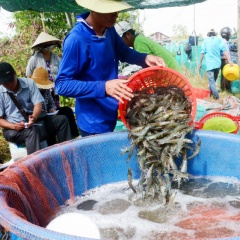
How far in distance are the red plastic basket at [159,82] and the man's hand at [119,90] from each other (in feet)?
1.14

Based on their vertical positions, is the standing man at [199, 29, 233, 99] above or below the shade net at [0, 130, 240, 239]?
above

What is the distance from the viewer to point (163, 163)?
117 inches

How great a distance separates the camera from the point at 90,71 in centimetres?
301

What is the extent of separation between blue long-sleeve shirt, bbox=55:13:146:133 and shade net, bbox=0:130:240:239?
0.70 ft

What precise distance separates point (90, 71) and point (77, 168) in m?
0.93

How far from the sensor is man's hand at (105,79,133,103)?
2.64 meters

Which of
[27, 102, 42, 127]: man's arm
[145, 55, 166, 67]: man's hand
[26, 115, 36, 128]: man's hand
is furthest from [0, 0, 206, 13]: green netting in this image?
[145, 55, 166, 67]: man's hand

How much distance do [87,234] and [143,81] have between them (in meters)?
1.49

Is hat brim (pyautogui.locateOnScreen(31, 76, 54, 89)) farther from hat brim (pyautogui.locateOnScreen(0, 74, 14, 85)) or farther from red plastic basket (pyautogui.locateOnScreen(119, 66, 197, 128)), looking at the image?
red plastic basket (pyautogui.locateOnScreen(119, 66, 197, 128))

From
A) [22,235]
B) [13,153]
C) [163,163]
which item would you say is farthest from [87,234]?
[13,153]

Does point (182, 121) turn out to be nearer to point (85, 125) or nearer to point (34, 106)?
point (85, 125)

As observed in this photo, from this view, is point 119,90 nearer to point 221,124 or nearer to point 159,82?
point 159,82

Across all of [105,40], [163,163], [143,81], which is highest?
[105,40]

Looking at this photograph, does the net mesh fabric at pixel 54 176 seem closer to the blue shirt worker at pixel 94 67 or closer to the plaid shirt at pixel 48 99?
the blue shirt worker at pixel 94 67
